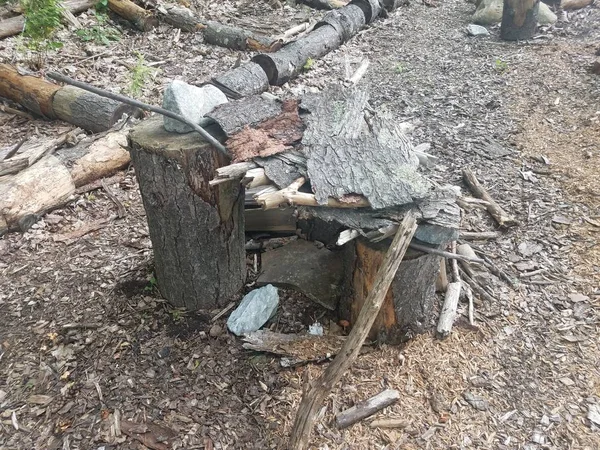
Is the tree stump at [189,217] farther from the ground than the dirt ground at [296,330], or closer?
farther from the ground

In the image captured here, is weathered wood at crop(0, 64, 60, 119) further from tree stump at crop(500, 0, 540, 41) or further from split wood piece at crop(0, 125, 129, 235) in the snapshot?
tree stump at crop(500, 0, 540, 41)

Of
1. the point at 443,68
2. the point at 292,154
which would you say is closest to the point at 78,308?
the point at 292,154

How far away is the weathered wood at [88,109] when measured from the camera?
5125mm

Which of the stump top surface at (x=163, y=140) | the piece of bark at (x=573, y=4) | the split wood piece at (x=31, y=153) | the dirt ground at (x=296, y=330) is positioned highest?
the stump top surface at (x=163, y=140)

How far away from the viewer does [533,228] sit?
13.0 ft

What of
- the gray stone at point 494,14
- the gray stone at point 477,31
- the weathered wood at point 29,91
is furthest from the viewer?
the gray stone at point 494,14

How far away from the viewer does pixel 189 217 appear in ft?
9.24

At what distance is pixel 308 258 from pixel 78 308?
1.64 metres

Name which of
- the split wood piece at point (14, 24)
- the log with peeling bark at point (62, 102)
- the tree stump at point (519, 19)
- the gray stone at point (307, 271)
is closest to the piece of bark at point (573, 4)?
the tree stump at point (519, 19)

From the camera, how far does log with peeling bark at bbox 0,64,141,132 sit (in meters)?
5.15

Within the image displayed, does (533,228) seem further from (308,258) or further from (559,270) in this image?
(308,258)

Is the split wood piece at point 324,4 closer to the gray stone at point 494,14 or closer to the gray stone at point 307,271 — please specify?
the gray stone at point 494,14

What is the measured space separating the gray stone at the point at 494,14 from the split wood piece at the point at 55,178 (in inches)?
274

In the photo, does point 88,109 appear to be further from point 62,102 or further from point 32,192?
point 32,192
